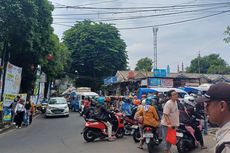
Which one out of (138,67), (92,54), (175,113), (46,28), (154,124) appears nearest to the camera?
(175,113)

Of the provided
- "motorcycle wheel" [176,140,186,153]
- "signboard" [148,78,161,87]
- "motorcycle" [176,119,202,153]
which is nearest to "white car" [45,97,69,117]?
"signboard" [148,78,161,87]

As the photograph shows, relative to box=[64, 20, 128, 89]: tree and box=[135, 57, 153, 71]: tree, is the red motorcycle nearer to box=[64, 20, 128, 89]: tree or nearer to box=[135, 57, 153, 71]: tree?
box=[64, 20, 128, 89]: tree

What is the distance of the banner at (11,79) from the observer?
17514mm

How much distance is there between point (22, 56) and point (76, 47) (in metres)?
20.8

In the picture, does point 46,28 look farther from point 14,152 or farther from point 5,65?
point 14,152

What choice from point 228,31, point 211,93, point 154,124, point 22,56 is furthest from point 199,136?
point 22,56

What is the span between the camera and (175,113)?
788 centimetres

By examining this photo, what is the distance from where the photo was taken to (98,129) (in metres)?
11.7

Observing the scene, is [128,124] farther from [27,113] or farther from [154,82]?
[154,82]

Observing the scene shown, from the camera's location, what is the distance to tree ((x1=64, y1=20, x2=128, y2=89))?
4409 cm

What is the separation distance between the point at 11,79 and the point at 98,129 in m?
8.77

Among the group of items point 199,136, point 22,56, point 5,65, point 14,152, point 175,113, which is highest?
point 22,56

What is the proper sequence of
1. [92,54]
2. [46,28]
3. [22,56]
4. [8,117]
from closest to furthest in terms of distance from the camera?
[8,117] → [46,28] → [22,56] → [92,54]

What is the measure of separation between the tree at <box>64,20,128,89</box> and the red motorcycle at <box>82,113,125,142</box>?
3191cm
